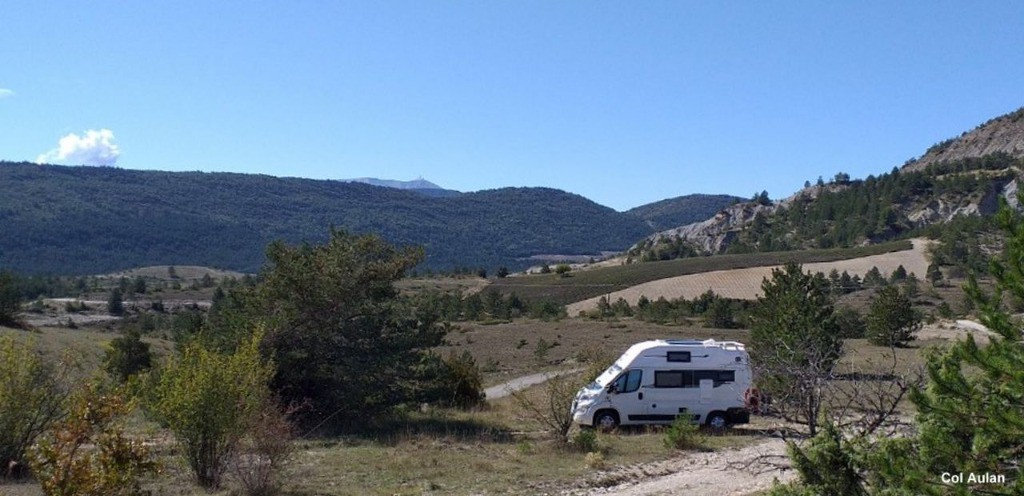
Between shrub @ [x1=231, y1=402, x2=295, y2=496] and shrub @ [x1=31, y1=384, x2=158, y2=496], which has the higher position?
shrub @ [x1=31, y1=384, x2=158, y2=496]

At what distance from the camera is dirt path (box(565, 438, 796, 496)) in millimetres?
12906

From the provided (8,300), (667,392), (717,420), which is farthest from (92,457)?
(8,300)

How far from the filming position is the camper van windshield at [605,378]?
2158cm

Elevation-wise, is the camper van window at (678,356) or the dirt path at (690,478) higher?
the camper van window at (678,356)

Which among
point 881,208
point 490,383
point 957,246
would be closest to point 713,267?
point 957,246

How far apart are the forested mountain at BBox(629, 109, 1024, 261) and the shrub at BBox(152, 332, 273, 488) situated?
9578 cm

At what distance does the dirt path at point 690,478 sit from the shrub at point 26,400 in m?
7.91

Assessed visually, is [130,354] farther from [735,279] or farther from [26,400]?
[735,279]

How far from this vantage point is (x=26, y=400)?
12.4m

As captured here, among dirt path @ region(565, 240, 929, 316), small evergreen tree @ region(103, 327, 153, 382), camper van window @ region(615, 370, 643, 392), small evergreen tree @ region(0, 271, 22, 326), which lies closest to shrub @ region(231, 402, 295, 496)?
camper van window @ region(615, 370, 643, 392)

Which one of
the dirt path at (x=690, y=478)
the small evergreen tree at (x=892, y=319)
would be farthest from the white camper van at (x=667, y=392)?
the small evergreen tree at (x=892, y=319)

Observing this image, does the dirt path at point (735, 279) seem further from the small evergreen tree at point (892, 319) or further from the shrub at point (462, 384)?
the shrub at point (462, 384)

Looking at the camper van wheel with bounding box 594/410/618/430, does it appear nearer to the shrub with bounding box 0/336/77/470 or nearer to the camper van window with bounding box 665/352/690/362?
the camper van window with bounding box 665/352/690/362

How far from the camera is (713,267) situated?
307 ft
